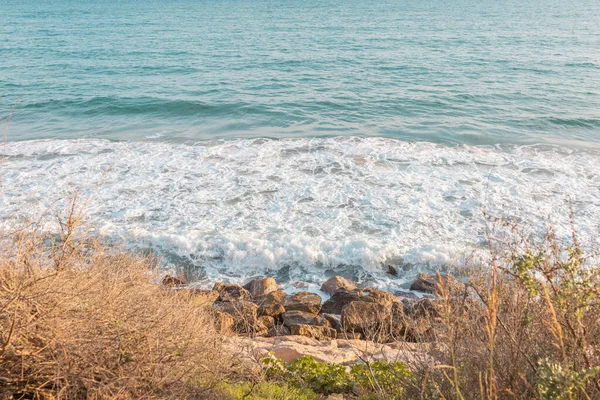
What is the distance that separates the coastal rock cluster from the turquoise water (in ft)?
32.3

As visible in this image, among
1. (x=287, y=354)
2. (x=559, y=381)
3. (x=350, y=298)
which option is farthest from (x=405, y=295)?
(x=559, y=381)

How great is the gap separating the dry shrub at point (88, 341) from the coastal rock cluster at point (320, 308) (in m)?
2.22

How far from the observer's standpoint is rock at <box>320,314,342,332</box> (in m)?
7.84

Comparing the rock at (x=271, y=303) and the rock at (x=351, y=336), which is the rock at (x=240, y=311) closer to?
the rock at (x=271, y=303)

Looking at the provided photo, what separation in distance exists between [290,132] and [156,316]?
14433 millimetres

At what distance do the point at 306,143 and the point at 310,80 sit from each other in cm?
1001

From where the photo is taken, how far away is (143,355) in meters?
3.98

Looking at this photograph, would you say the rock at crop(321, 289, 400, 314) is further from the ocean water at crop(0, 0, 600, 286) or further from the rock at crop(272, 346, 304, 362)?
the rock at crop(272, 346, 304, 362)

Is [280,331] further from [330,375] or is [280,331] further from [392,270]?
[392,270]

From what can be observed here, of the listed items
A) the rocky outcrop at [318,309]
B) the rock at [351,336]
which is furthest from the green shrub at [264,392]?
the rock at [351,336]

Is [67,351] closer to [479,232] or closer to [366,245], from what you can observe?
[366,245]

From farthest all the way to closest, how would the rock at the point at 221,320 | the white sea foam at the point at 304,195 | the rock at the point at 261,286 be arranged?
1. the white sea foam at the point at 304,195
2. the rock at the point at 261,286
3. the rock at the point at 221,320

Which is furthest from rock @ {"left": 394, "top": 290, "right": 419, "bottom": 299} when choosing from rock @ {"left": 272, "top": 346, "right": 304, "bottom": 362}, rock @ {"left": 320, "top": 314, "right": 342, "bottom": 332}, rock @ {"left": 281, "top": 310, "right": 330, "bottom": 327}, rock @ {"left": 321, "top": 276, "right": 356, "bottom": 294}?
rock @ {"left": 272, "top": 346, "right": 304, "bottom": 362}

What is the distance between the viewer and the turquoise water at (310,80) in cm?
1903
